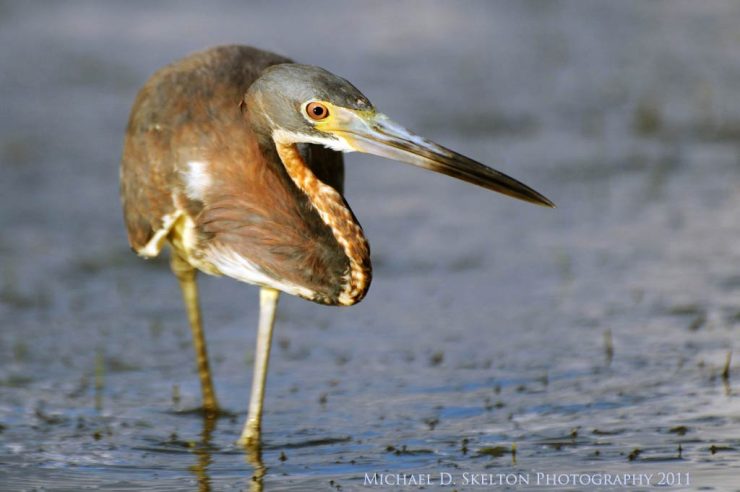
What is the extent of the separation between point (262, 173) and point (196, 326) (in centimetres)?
150

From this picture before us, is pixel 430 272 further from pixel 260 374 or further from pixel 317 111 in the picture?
pixel 317 111

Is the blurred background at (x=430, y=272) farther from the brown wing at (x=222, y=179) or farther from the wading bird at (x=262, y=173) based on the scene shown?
the brown wing at (x=222, y=179)

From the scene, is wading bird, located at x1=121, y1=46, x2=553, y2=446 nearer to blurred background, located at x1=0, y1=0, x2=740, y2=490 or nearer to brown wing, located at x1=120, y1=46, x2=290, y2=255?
brown wing, located at x1=120, y1=46, x2=290, y2=255

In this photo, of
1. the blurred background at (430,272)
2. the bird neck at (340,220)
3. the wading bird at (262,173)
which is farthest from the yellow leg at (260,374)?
the bird neck at (340,220)

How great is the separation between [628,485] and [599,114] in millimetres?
6808

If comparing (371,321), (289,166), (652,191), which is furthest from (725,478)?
(652,191)

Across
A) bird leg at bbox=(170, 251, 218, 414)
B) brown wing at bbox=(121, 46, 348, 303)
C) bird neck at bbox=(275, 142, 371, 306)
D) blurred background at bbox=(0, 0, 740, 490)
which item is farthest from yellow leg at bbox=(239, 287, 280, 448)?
bird neck at bbox=(275, 142, 371, 306)

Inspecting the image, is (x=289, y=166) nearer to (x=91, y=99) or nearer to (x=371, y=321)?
(x=371, y=321)

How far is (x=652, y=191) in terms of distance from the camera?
9.62m

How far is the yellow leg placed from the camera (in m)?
5.90

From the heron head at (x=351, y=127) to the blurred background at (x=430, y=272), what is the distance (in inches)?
47.0

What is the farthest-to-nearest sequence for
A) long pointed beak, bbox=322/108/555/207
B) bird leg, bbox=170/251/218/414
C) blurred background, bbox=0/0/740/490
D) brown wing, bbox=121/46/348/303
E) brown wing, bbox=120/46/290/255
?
bird leg, bbox=170/251/218/414
blurred background, bbox=0/0/740/490
brown wing, bbox=120/46/290/255
brown wing, bbox=121/46/348/303
long pointed beak, bbox=322/108/555/207

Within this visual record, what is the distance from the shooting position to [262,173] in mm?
5383

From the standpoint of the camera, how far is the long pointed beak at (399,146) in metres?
5.12
